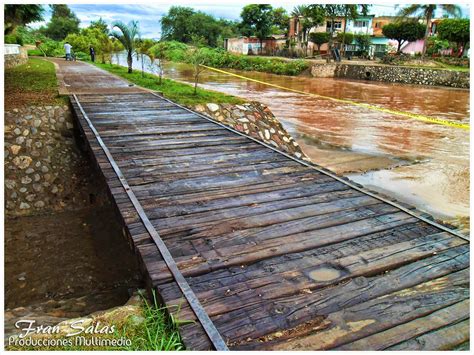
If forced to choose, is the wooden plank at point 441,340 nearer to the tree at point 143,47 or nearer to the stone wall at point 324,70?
the tree at point 143,47

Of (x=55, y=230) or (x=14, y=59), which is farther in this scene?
(x=14, y=59)

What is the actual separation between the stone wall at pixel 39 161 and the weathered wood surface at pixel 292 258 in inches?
107

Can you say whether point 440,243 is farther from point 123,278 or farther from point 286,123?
point 286,123

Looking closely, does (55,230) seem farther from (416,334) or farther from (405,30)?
(405,30)

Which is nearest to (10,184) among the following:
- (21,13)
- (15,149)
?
(15,149)

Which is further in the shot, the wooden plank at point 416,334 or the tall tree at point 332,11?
the tall tree at point 332,11

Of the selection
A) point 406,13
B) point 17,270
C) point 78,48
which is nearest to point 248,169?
point 17,270

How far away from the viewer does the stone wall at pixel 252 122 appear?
30.7ft

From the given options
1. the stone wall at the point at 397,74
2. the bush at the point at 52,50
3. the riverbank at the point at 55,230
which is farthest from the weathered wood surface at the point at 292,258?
the bush at the point at 52,50

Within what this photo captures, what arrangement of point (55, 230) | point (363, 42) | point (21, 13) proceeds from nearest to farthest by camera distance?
point (55, 230)
point (21, 13)
point (363, 42)

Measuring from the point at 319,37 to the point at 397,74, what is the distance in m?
14.4

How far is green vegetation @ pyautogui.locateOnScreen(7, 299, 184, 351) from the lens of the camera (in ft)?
7.06

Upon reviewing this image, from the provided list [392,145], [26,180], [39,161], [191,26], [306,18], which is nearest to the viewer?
[26,180]

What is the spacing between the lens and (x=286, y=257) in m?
2.83
